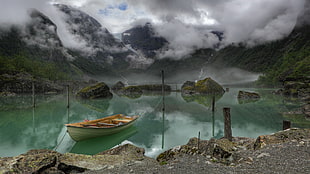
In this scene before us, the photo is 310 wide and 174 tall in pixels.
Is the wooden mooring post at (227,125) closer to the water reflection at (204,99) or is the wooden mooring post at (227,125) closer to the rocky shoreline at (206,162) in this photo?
the rocky shoreline at (206,162)

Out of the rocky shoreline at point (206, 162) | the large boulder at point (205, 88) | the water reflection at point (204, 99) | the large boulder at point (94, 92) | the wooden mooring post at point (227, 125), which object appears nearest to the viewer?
the rocky shoreline at point (206, 162)

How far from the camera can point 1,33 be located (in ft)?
528

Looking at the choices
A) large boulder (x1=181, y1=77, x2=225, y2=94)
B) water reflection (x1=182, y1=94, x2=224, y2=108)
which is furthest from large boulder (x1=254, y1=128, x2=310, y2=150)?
large boulder (x1=181, y1=77, x2=225, y2=94)

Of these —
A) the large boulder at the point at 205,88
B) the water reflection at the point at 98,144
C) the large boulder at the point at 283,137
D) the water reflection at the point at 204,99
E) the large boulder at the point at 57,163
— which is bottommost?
the water reflection at the point at 98,144

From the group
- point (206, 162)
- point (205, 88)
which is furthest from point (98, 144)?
point (205, 88)

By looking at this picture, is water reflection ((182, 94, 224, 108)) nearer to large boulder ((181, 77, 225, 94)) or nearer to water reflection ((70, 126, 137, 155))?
large boulder ((181, 77, 225, 94))

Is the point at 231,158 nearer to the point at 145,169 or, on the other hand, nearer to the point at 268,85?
the point at 145,169

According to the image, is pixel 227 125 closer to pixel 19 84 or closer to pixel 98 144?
pixel 98 144

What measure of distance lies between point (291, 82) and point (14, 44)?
20067 cm

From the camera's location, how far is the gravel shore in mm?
6527

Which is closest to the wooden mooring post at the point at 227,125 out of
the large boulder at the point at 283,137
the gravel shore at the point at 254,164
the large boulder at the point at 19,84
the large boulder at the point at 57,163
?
the large boulder at the point at 283,137

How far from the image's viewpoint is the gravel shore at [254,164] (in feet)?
21.4

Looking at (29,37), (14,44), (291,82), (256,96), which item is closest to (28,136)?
(256,96)

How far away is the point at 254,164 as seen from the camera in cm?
699
